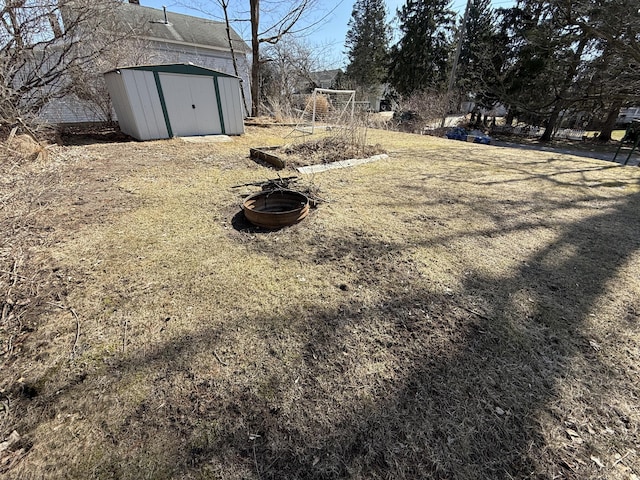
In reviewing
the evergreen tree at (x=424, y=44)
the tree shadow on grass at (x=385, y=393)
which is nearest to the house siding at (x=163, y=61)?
the tree shadow on grass at (x=385, y=393)

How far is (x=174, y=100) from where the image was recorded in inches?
Result: 295

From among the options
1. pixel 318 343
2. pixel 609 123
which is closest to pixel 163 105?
pixel 318 343

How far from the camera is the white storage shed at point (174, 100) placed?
6.94 metres

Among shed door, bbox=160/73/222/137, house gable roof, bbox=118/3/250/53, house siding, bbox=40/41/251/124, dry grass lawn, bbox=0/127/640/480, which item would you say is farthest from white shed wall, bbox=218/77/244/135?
house gable roof, bbox=118/3/250/53

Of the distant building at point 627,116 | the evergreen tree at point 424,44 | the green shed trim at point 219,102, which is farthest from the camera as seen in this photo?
the distant building at point 627,116

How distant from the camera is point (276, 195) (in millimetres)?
3514

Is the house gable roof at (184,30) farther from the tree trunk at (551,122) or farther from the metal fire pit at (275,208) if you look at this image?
the tree trunk at (551,122)

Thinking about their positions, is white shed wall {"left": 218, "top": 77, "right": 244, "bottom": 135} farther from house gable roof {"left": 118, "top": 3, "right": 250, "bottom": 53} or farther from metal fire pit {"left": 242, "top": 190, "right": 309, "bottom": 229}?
house gable roof {"left": 118, "top": 3, "right": 250, "bottom": 53}

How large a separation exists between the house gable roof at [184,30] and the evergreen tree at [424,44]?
1349 cm

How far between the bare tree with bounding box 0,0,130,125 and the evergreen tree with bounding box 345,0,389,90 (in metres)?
23.7

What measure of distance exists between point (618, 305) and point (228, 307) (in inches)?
112

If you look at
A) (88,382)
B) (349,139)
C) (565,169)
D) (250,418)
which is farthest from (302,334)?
(565,169)

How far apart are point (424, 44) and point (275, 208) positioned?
25.0m

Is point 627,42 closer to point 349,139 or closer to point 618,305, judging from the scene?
point 349,139
